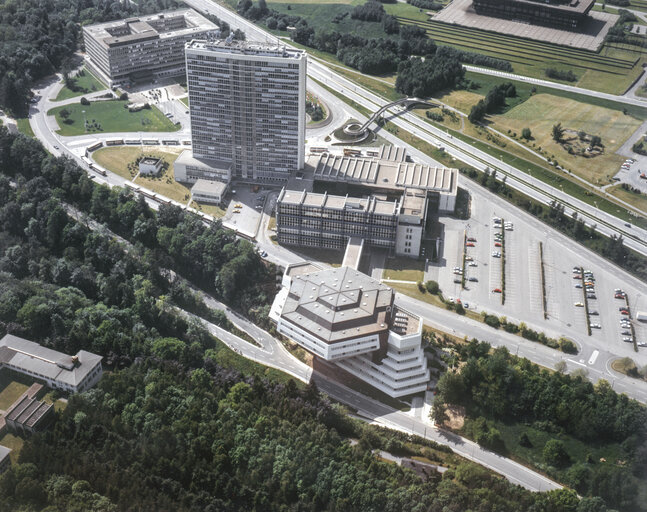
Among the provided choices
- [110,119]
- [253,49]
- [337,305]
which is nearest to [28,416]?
[337,305]

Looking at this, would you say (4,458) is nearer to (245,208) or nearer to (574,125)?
(245,208)

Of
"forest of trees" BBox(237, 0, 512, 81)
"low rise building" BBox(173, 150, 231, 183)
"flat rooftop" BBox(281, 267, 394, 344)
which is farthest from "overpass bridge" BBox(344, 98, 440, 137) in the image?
"flat rooftop" BBox(281, 267, 394, 344)

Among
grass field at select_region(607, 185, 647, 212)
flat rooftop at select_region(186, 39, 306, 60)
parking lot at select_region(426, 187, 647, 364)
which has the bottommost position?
parking lot at select_region(426, 187, 647, 364)

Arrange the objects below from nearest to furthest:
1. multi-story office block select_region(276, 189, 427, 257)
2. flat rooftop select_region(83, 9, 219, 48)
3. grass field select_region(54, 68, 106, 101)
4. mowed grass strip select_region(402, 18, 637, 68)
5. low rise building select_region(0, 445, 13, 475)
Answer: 1. low rise building select_region(0, 445, 13, 475)
2. multi-story office block select_region(276, 189, 427, 257)
3. grass field select_region(54, 68, 106, 101)
4. flat rooftop select_region(83, 9, 219, 48)
5. mowed grass strip select_region(402, 18, 637, 68)

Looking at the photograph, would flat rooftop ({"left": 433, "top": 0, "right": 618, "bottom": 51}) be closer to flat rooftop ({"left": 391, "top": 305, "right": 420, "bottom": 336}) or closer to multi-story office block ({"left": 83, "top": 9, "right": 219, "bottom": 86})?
multi-story office block ({"left": 83, "top": 9, "right": 219, "bottom": 86})

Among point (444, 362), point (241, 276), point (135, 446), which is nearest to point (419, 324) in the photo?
point (444, 362)

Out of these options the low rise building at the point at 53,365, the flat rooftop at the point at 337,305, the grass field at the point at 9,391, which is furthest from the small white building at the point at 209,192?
the grass field at the point at 9,391

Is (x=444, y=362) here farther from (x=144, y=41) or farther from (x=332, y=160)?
(x=144, y=41)

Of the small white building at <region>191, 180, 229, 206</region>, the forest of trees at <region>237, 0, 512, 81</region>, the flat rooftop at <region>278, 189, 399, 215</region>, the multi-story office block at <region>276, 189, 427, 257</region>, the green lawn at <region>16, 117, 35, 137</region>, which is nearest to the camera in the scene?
the multi-story office block at <region>276, 189, 427, 257</region>
